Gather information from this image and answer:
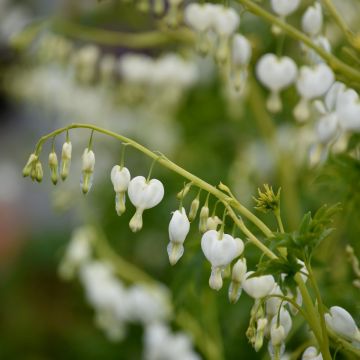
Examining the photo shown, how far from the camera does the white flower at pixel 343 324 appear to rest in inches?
37.2

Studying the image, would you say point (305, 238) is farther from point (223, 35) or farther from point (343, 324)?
point (223, 35)

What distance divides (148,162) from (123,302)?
1.00 m

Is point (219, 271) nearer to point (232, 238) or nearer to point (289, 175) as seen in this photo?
point (232, 238)

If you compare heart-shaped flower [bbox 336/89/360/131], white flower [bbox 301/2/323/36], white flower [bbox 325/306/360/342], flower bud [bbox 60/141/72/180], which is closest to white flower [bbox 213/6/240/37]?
white flower [bbox 301/2/323/36]

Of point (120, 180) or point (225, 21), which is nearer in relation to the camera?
point (120, 180)

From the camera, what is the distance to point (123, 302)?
188 centimetres

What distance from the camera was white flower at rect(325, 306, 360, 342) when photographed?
0.94 meters

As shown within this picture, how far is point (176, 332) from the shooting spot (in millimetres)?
2027

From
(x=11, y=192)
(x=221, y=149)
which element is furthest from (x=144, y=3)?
(x=11, y=192)

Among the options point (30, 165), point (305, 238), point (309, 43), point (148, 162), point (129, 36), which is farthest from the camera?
point (148, 162)

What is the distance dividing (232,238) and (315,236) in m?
0.09

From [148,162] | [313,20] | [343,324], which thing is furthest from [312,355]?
[148,162]

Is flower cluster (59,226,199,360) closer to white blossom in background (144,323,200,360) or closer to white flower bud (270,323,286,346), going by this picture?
white blossom in background (144,323,200,360)

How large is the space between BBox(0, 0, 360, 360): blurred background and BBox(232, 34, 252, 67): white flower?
7.9 inches
